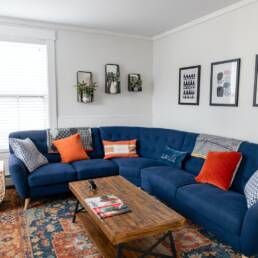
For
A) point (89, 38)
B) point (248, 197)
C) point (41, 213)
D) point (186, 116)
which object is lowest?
point (41, 213)

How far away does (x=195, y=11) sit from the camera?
127 inches

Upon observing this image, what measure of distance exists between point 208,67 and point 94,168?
2019mm

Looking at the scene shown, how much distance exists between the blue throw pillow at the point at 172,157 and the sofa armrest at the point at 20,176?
1779 millimetres

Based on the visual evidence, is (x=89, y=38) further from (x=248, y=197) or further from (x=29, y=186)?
(x=248, y=197)

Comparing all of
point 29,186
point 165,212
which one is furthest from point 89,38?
point 165,212

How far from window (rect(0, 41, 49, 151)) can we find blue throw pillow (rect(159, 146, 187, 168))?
1.85 meters

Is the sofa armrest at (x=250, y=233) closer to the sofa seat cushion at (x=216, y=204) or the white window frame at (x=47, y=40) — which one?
the sofa seat cushion at (x=216, y=204)

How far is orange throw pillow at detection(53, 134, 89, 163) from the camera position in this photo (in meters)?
3.50

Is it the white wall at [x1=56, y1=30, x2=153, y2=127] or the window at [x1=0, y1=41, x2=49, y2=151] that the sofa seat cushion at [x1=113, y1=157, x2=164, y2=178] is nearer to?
the white wall at [x1=56, y1=30, x2=153, y2=127]

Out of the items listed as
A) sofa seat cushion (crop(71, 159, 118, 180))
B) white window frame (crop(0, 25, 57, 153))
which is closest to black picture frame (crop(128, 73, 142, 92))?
white window frame (crop(0, 25, 57, 153))

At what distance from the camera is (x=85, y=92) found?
3977mm

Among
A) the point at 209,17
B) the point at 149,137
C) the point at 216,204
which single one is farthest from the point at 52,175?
the point at 209,17

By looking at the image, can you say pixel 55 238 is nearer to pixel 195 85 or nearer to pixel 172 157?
pixel 172 157

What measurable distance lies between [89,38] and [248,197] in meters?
3.21
